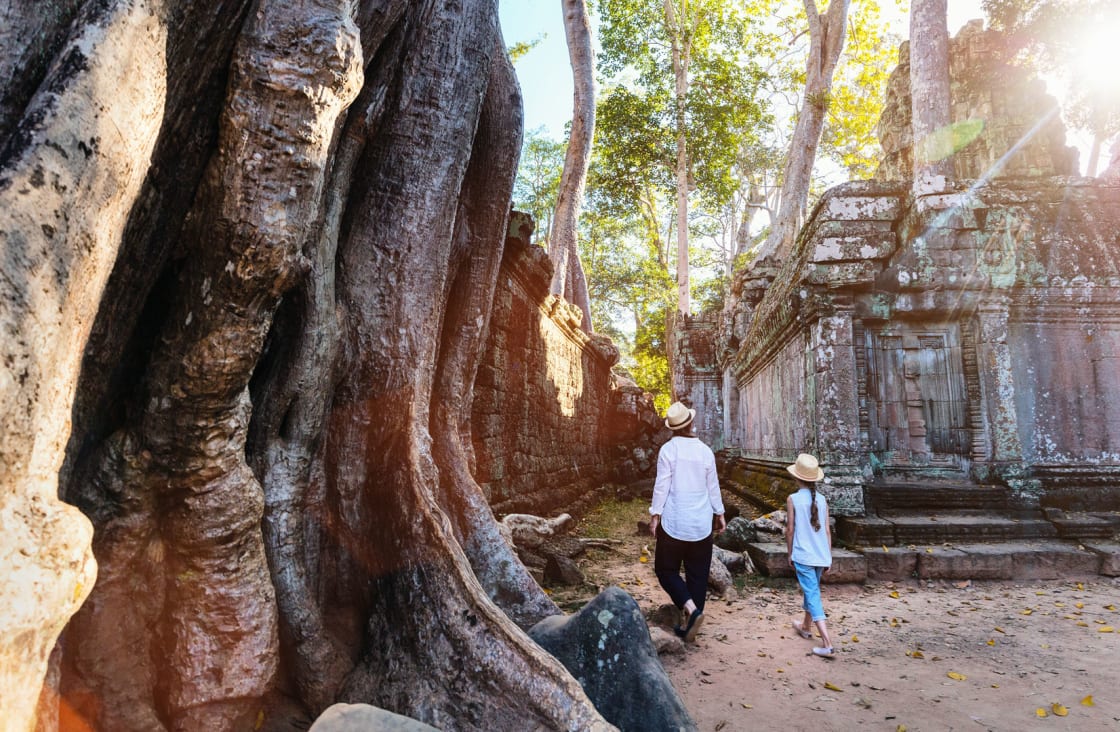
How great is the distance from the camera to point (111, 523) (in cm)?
167

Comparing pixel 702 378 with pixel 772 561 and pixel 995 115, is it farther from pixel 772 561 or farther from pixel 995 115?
pixel 772 561

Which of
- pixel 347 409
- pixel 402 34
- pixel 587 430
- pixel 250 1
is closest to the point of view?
pixel 250 1

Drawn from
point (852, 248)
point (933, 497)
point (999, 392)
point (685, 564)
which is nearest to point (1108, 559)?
point (933, 497)

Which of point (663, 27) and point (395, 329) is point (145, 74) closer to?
point (395, 329)

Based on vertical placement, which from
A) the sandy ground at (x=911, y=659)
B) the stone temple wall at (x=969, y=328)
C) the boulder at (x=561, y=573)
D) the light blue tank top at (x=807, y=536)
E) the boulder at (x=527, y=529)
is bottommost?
the sandy ground at (x=911, y=659)

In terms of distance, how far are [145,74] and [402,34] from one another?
4.81ft

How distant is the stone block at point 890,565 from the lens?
204 inches

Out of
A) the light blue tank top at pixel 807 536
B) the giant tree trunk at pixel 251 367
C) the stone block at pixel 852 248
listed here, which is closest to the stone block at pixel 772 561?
the light blue tank top at pixel 807 536

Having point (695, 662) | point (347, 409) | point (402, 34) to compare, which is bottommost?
point (695, 662)

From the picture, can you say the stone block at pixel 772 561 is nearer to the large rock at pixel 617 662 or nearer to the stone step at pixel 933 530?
the stone step at pixel 933 530

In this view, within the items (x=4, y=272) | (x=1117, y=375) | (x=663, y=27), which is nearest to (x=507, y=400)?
(x=4, y=272)

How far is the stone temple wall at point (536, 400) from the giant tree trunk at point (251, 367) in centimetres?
278

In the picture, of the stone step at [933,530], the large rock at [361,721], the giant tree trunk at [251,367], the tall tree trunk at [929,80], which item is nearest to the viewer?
the giant tree trunk at [251,367]

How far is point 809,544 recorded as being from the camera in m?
3.69
